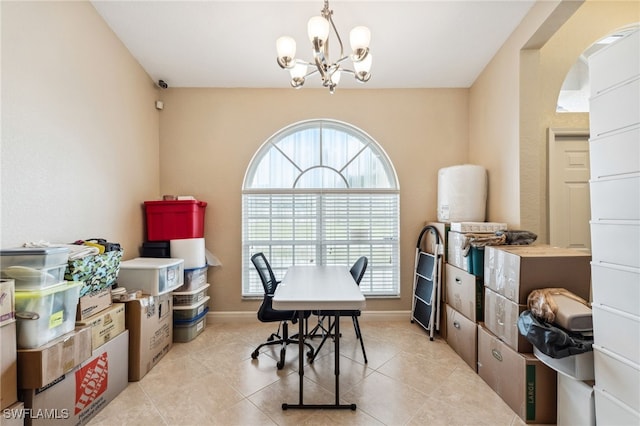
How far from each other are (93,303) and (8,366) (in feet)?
1.91

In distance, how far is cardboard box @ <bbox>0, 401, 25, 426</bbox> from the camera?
1.33 m

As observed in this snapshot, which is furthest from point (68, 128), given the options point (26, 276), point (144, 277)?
point (144, 277)

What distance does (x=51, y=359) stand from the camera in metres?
1.50

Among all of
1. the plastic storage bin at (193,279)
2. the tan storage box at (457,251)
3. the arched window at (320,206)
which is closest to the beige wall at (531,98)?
the tan storage box at (457,251)

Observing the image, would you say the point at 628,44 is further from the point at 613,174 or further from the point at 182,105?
the point at 182,105

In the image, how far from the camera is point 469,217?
→ 2.92 m

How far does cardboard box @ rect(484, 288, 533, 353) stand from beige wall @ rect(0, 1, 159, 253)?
11.2 ft

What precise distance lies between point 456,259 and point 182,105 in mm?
3795

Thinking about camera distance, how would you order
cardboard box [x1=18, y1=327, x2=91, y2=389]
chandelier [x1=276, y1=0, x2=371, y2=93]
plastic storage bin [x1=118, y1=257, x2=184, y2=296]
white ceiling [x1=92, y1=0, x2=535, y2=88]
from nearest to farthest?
cardboard box [x1=18, y1=327, x2=91, y2=389], chandelier [x1=276, y1=0, x2=371, y2=93], white ceiling [x1=92, y1=0, x2=535, y2=88], plastic storage bin [x1=118, y1=257, x2=184, y2=296]

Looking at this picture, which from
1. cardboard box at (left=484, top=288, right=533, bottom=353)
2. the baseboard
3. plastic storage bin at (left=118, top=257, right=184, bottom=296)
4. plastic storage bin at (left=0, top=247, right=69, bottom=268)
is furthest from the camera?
the baseboard

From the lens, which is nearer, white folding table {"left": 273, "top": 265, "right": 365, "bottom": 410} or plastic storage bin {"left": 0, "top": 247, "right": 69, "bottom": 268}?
plastic storage bin {"left": 0, "top": 247, "right": 69, "bottom": 268}

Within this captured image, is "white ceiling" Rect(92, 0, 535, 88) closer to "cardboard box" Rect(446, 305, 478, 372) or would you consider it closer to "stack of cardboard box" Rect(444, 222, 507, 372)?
"stack of cardboard box" Rect(444, 222, 507, 372)

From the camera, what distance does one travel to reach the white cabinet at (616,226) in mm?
1312

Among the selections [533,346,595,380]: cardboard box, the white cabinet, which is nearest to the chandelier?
the white cabinet
